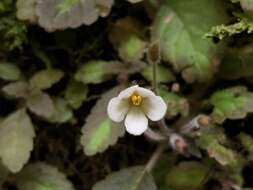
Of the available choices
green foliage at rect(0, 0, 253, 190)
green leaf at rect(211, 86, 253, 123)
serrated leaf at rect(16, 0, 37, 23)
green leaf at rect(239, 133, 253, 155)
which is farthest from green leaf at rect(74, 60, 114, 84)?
green leaf at rect(239, 133, 253, 155)

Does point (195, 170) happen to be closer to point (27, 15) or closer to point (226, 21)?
point (226, 21)

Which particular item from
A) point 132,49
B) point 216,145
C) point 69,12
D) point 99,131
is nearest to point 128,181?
point 99,131

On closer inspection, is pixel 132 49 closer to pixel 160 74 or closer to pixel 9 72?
pixel 160 74

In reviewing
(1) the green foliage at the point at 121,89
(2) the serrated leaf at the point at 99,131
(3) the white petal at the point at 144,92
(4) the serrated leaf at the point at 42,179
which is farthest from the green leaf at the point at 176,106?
(4) the serrated leaf at the point at 42,179

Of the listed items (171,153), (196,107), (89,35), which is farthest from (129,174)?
(89,35)

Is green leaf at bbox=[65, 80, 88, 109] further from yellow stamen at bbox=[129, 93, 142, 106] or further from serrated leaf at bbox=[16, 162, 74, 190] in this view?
yellow stamen at bbox=[129, 93, 142, 106]
